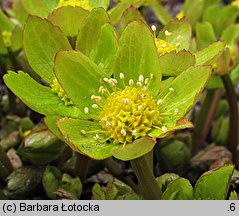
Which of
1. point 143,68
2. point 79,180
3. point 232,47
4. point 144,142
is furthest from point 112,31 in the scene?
point 232,47

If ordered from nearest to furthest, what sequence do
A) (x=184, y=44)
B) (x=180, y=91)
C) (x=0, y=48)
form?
(x=180, y=91), (x=184, y=44), (x=0, y=48)

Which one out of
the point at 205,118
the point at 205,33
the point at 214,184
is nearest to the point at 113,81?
the point at 214,184

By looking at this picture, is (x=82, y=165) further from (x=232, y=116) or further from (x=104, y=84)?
(x=232, y=116)

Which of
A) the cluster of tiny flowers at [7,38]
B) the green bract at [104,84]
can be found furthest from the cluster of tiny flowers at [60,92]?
the cluster of tiny flowers at [7,38]

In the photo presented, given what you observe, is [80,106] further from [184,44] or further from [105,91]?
[184,44]

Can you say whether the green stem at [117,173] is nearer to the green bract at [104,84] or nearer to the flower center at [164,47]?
the green bract at [104,84]

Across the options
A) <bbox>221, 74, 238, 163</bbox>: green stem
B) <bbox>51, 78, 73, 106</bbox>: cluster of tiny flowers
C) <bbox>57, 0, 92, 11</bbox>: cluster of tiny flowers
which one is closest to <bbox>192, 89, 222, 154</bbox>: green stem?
<bbox>221, 74, 238, 163</bbox>: green stem
